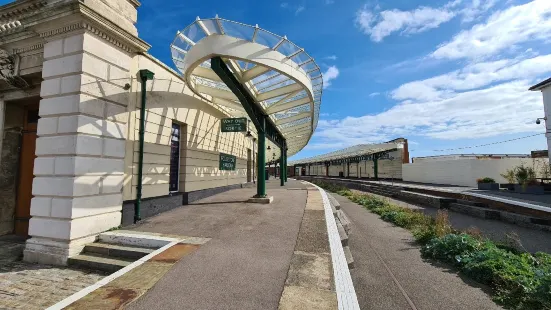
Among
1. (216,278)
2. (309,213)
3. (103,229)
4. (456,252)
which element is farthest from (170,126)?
(456,252)

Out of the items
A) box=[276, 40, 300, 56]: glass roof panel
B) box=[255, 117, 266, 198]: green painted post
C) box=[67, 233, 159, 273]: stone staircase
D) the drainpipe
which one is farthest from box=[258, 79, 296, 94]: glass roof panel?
box=[67, 233, 159, 273]: stone staircase

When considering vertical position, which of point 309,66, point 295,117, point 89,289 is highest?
Answer: point 309,66

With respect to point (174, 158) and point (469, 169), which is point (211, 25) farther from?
point (469, 169)

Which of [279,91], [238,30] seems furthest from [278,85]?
[238,30]

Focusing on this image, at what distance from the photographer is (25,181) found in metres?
6.99

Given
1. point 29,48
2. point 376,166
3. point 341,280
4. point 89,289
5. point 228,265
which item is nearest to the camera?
point 89,289

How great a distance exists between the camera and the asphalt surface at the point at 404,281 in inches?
158

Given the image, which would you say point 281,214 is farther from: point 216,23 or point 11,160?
point 11,160

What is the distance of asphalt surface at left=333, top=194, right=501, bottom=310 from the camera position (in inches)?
158

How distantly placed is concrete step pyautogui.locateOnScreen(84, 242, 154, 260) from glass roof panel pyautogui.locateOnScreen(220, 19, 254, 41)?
539cm

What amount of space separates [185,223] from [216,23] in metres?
5.03

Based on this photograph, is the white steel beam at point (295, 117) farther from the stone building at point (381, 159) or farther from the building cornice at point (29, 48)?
the stone building at point (381, 159)

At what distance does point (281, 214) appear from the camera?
7.18 metres

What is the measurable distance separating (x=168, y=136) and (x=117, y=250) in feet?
13.9
